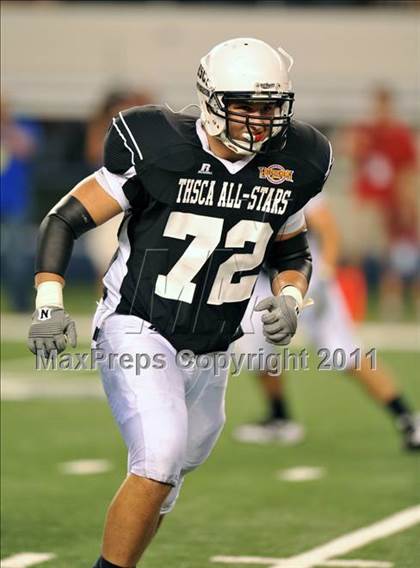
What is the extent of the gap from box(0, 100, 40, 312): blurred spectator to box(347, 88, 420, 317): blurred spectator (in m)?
3.10

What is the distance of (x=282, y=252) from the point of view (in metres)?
4.87

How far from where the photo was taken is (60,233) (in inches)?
175

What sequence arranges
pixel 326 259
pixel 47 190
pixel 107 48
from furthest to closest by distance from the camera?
pixel 107 48 → pixel 47 190 → pixel 326 259

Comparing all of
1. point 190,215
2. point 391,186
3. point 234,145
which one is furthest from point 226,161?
point 391,186

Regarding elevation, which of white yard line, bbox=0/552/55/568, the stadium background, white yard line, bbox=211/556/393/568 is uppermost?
the stadium background

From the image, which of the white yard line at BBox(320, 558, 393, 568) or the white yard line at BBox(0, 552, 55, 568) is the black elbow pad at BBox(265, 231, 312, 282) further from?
the white yard line at BBox(0, 552, 55, 568)

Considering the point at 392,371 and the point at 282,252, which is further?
the point at 392,371

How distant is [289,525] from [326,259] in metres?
2.20

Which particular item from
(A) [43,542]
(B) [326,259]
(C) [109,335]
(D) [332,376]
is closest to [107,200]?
(C) [109,335]

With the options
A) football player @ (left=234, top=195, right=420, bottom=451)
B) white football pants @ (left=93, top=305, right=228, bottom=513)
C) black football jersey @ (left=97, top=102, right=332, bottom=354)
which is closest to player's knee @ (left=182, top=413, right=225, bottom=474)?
white football pants @ (left=93, top=305, right=228, bottom=513)

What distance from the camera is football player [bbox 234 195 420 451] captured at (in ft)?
24.3

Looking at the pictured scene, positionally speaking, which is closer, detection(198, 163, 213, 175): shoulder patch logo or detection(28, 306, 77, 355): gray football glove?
detection(28, 306, 77, 355): gray football glove

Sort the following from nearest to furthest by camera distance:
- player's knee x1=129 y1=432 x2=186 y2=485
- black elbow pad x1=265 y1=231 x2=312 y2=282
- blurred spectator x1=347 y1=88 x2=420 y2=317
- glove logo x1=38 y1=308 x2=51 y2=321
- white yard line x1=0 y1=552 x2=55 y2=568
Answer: player's knee x1=129 y1=432 x2=186 y2=485 < glove logo x1=38 y1=308 x2=51 y2=321 < black elbow pad x1=265 y1=231 x2=312 y2=282 < white yard line x1=0 y1=552 x2=55 y2=568 < blurred spectator x1=347 y1=88 x2=420 y2=317

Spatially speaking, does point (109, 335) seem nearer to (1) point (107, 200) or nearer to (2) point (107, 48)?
(1) point (107, 200)
